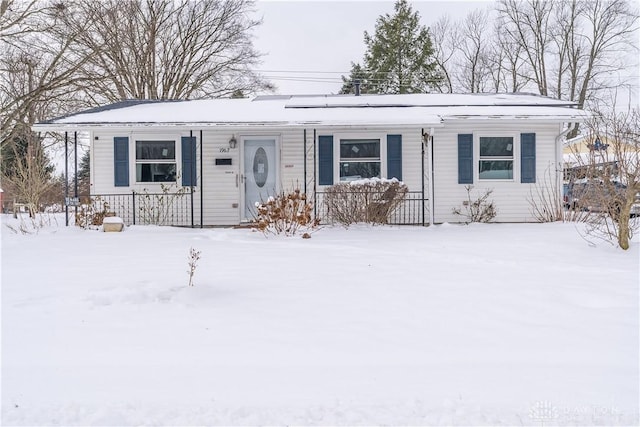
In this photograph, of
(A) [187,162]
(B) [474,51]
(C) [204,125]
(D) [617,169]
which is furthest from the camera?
(B) [474,51]

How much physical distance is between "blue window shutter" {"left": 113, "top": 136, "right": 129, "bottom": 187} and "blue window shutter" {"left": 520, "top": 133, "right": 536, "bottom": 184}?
30.9ft

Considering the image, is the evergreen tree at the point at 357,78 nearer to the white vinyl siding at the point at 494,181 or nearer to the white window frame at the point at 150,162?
the white vinyl siding at the point at 494,181

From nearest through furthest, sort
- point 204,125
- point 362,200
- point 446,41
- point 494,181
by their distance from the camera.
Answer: point 362,200 < point 204,125 < point 494,181 < point 446,41

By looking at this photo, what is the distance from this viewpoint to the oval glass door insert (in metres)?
12.0

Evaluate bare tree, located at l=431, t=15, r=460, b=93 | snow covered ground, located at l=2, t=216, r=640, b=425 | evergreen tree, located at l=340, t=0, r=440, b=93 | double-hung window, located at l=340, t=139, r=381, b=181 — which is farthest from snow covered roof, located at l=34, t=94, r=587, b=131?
bare tree, located at l=431, t=15, r=460, b=93

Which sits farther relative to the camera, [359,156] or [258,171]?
[258,171]

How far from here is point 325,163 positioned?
11711mm

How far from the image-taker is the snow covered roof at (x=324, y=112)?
10.5m

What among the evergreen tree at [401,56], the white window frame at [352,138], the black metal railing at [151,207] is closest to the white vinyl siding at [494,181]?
the white window frame at [352,138]

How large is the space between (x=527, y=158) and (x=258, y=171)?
6513 millimetres

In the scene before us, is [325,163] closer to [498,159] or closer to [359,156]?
[359,156]

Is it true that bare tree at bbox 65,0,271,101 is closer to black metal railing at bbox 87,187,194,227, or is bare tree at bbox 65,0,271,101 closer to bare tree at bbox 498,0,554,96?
black metal railing at bbox 87,187,194,227

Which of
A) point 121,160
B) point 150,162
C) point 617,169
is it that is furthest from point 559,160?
point 121,160

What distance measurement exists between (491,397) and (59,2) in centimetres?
1978
